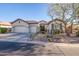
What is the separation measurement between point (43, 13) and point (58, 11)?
0.26m

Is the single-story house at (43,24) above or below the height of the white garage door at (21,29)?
above

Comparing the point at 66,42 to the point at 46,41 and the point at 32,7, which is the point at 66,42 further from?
the point at 32,7

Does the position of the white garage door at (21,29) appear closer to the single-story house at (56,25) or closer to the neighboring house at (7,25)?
the neighboring house at (7,25)

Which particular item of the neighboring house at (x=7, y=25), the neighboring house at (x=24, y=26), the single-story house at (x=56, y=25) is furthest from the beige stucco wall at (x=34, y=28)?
the neighboring house at (x=7, y=25)

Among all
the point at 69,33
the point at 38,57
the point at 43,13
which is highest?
the point at 43,13

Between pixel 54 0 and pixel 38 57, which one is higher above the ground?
pixel 54 0

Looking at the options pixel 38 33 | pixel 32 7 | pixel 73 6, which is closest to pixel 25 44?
pixel 38 33

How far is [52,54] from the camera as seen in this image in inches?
219

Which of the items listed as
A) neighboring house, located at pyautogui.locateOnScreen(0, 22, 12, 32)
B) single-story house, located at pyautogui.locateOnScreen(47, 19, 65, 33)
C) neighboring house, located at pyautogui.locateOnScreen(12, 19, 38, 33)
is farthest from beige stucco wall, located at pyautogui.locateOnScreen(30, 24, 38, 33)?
neighboring house, located at pyautogui.locateOnScreen(0, 22, 12, 32)

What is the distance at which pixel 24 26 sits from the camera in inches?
222

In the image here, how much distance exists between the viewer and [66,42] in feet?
18.4

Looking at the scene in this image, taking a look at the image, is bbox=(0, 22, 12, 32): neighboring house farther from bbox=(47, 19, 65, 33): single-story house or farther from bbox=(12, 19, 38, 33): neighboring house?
bbox=(47, 19, 65, 33): single-story house

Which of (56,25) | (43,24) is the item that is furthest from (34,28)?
(56,25)

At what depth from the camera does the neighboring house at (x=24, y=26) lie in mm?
5621
